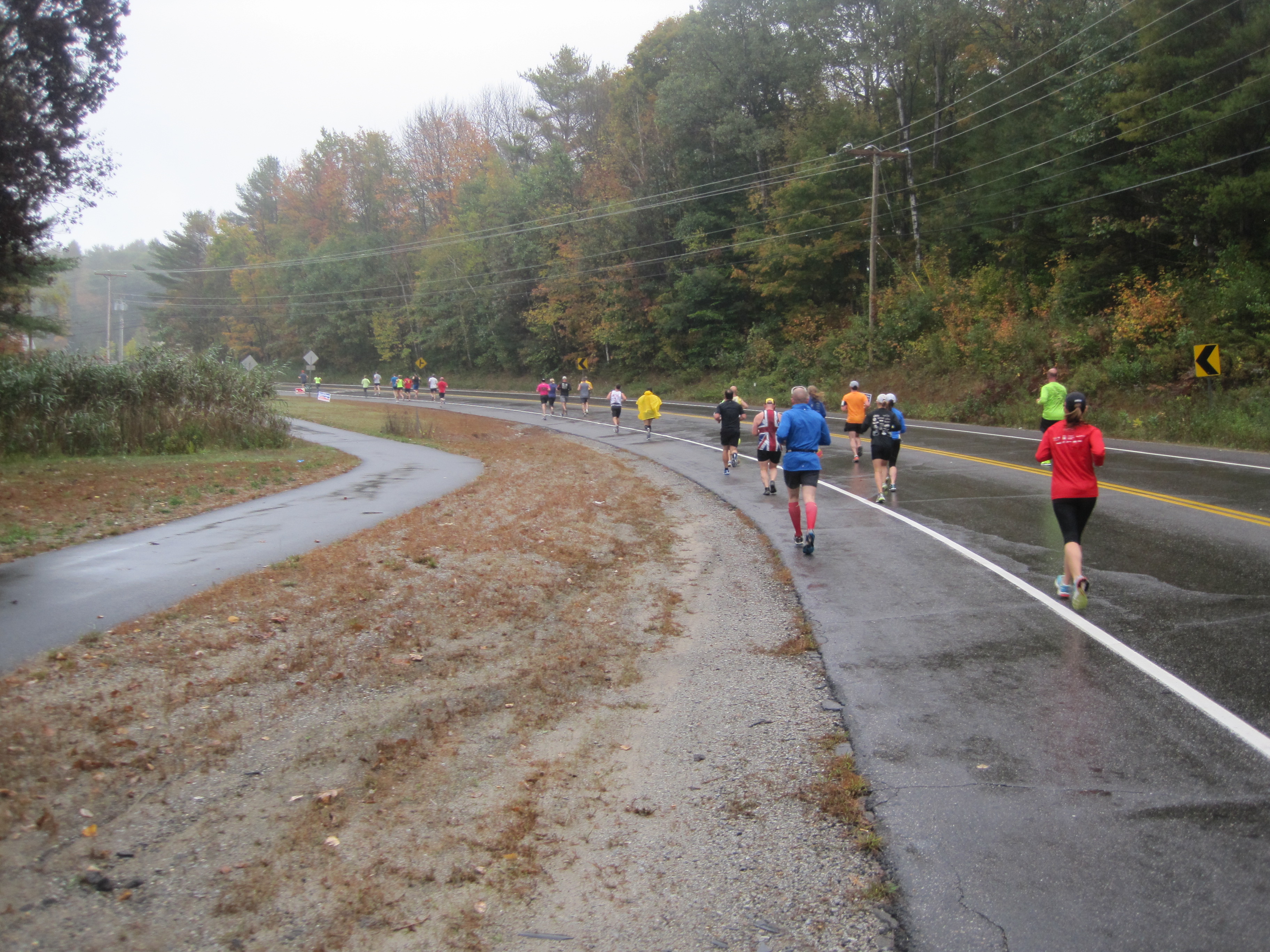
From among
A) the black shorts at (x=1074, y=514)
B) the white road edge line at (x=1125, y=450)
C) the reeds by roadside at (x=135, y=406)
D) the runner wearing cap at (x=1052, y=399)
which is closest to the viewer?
the black shorts at (x=1074, y=514)

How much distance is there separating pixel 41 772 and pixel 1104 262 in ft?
105

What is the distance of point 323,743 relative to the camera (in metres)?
5.51

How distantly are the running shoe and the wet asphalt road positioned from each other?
0.37ft

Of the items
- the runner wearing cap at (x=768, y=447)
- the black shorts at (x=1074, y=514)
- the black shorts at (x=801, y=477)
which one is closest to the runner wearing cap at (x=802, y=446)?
the black shorts at (x=801, y=477)

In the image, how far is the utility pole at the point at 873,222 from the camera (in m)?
35.4

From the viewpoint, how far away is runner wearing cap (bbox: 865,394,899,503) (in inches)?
546

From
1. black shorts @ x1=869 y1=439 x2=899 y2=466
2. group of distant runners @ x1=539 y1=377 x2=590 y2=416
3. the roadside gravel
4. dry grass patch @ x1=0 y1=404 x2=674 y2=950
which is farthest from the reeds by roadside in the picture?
the roadside gravel

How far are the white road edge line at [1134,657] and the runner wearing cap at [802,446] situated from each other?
9.7 inches

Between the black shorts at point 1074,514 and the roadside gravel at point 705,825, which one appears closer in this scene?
the roadside gravel at point 705,825

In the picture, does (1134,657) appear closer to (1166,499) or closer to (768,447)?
(1166,499)

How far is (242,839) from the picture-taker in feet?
14.2

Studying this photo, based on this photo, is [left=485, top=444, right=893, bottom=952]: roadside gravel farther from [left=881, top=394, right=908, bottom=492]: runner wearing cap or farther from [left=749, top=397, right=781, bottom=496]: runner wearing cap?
[left=749, top=397, right=781, bottom=496]: runner wearing cap

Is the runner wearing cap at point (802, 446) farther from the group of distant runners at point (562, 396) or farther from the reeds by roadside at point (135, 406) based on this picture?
the group of distant runners at point (562, 396)

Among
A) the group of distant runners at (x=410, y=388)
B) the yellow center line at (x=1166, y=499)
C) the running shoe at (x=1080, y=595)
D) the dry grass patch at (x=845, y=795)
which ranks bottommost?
the dry grass patch at (x=845, y=795)
